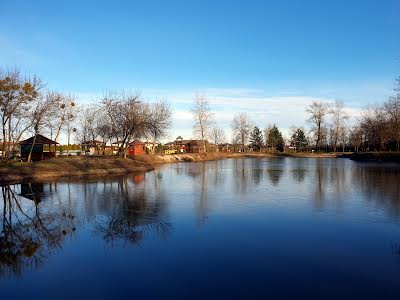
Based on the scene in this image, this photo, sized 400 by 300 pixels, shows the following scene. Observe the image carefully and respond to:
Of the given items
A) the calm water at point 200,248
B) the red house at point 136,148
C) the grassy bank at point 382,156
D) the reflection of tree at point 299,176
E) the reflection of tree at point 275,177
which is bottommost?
the calm water at point 200,248

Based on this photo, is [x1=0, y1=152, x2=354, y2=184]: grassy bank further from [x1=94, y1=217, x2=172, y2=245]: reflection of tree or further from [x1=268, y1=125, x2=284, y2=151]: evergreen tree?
[x1=268, y1=125, x2=284, y2=151]: evergreen tree

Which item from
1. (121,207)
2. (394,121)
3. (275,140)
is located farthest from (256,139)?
(121,207)

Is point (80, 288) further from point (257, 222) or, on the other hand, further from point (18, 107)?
point (18, 107)

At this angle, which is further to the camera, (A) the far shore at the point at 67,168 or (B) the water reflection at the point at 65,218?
(A) the far shore at the point at 67,168

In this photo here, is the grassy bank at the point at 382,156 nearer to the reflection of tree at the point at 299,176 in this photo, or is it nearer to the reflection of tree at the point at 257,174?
the reflection of tree at the point at 257,174

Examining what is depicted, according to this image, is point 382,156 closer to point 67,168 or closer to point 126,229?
point 67,168

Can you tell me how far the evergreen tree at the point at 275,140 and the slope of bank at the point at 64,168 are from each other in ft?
207

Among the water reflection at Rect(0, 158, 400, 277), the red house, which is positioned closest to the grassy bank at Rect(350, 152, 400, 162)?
the red house

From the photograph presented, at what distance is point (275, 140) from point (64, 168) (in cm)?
7350

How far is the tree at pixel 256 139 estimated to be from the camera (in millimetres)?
102062

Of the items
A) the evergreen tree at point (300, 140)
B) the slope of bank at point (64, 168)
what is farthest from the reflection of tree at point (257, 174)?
the evergreen tree at point (300, 140)

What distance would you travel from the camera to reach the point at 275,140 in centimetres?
9600

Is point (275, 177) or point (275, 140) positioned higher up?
point (275, 140)

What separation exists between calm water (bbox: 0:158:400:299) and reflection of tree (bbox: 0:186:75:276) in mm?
33
